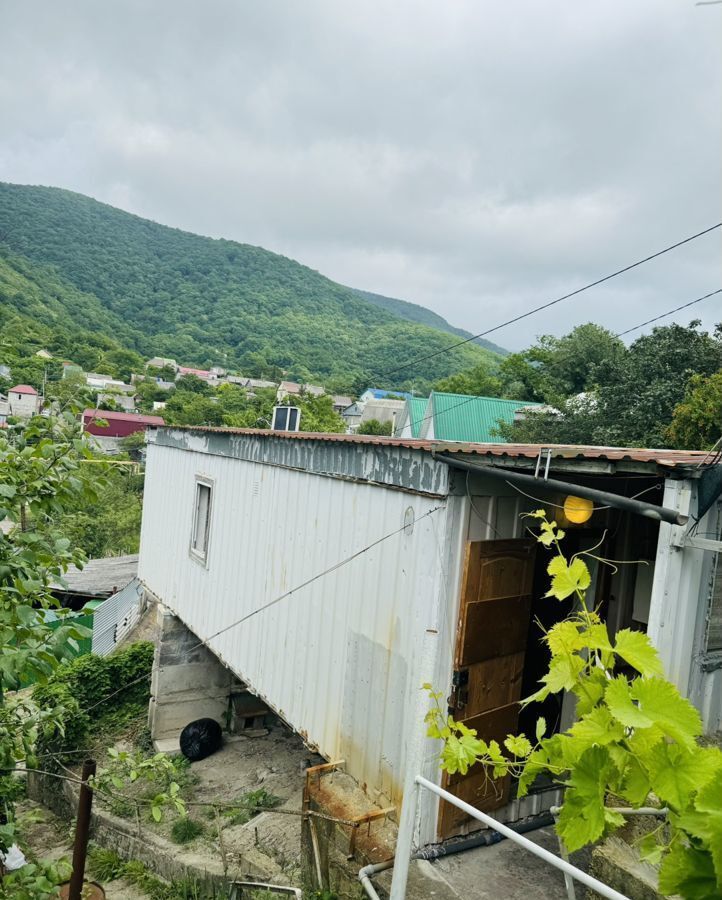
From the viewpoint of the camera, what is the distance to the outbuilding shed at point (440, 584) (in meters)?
3.23

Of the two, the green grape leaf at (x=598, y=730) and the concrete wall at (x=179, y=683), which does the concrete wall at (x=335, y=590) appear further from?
the concrete wall at (x=179, y=683)

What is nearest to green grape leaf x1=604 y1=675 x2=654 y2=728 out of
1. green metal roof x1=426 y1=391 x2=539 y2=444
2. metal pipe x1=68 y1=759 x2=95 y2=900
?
metal pipe x1=68 y1=759 x2=95 y2=900

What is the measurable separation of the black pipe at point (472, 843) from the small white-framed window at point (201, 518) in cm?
517

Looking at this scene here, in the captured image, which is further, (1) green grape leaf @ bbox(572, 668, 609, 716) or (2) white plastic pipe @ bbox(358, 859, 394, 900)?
(2) white plastic pipe @ bbox(358, 859, 394, 900)

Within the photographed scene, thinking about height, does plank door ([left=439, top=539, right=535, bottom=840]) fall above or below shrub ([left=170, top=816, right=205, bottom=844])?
above

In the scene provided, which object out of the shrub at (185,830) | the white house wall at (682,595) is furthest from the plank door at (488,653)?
the shrub at (185,830)

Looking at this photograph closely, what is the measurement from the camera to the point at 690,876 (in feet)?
A: 4.27

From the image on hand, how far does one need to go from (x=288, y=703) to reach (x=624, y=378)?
65.3 feet

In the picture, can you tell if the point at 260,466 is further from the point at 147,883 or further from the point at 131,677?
the point at 131,677

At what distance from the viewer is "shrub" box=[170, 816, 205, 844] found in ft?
24.6

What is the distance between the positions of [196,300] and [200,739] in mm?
111557

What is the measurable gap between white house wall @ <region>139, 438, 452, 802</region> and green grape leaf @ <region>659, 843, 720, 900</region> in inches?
120

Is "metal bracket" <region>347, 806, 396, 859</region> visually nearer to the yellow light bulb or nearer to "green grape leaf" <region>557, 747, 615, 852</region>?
the yellow light bulb

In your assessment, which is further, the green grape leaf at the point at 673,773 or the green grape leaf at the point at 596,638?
the green grape leaf at the point at 596,638
